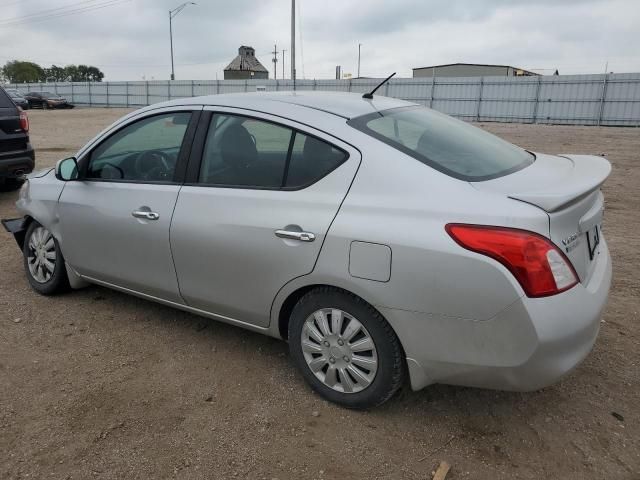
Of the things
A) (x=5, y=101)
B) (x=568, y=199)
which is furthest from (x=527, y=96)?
(x=568, y=199)

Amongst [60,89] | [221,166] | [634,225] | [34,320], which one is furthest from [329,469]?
[60,89]

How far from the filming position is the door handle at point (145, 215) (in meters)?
3.28

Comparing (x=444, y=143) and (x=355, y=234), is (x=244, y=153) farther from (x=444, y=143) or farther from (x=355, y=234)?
(x=444, y=143)

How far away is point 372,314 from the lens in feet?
8.37

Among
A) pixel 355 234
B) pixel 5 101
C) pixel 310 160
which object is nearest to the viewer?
pixel 355 234

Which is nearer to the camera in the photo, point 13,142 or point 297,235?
point 297,235

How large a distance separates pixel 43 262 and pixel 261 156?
90.3 inches

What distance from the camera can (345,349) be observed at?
2695mm

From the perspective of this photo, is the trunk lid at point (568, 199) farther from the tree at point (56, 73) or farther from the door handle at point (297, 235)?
the tree at point (56, 73)

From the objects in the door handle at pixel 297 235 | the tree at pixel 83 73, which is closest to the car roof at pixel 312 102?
the door handle at pixel 297 235

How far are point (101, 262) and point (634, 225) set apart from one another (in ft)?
19.0

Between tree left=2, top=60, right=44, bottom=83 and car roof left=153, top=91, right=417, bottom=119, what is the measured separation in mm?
94442

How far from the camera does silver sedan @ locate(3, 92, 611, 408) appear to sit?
226cm

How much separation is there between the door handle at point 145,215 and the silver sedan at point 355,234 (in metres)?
0.01
